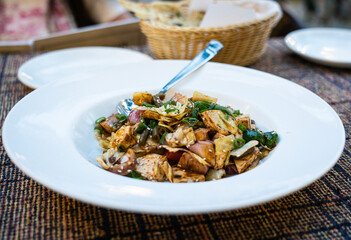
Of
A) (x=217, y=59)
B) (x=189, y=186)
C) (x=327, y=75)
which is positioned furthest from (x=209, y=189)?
(x=327, y=75)

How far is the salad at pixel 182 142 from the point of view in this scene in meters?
0.94

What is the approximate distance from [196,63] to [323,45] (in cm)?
96

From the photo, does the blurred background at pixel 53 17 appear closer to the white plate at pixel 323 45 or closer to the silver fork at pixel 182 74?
the white plate at pixel 323 45

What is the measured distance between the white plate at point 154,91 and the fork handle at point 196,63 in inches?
1.2

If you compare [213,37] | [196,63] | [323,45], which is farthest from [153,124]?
[323,45]

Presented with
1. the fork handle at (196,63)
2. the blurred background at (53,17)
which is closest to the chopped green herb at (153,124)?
the fork handle at (196,63)

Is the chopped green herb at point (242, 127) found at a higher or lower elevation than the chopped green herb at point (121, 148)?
higher

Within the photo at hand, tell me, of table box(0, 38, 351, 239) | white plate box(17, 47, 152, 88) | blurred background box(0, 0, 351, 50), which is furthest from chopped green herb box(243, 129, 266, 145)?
blurred background box(0, 0, 351, 50)

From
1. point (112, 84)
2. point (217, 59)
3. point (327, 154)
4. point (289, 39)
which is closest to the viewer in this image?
point (327, 154)

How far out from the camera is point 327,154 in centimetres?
85

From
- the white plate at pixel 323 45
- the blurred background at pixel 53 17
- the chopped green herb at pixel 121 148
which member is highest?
the chopped green herb at pixel 121 148

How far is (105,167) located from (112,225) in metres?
0.19

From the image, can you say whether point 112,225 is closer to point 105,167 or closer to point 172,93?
Result: point 105,167

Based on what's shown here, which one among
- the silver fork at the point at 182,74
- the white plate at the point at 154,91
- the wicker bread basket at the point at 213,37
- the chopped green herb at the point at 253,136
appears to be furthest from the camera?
the wicker bread basket at the point at 213,37
